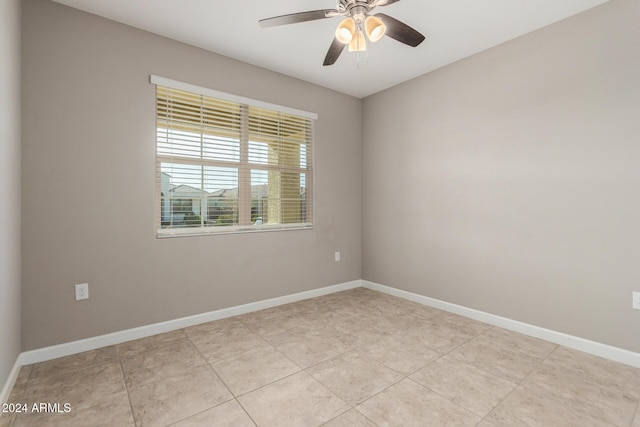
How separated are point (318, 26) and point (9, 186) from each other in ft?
7.96

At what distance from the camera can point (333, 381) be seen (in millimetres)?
1905

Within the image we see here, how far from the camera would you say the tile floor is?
1.58 meters

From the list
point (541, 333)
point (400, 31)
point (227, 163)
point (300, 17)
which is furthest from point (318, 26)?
point (541, 333)

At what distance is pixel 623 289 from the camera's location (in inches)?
84.6

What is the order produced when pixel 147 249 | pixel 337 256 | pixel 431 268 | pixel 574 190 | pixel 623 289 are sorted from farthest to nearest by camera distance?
1. pixel 337 256
2. pixel 431 268
3. pixel 147 249
4. pixel 574 190
5. pixel 623 289

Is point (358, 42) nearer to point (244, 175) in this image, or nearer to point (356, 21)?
point (356, 21)

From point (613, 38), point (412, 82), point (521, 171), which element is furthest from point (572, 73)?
point (412, 82)

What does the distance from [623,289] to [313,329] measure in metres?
2.36

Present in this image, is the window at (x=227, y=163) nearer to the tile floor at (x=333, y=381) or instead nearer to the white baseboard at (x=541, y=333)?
the tile floor at (x=333, y=381)

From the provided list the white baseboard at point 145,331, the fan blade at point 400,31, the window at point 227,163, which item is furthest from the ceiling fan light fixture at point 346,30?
the white baseboard at point 145,331

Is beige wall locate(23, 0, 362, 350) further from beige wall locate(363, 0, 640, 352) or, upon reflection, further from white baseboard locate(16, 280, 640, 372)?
beige wall locate(363, 0, 640, 352)

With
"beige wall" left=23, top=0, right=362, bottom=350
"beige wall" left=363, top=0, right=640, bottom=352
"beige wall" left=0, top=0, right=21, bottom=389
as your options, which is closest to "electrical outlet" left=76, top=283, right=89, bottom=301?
"beige wall" left=23, top=0, right=362, bottom=350

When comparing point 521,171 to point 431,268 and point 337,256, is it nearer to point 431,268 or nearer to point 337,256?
point 431,268

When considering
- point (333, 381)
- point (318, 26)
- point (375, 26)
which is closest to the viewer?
point (375, 26)
